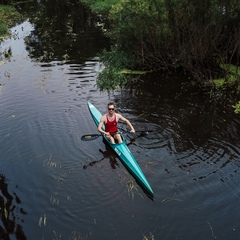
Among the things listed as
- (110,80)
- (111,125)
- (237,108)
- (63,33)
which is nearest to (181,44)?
(110,80)

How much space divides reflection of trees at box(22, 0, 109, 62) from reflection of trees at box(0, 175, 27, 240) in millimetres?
14434

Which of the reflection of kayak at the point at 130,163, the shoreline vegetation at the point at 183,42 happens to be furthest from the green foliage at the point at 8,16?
the reflection of kayak at the point at 130,163

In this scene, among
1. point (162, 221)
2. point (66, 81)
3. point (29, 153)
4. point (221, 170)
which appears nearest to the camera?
point (162, 221)

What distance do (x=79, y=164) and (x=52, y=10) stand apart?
113 feet

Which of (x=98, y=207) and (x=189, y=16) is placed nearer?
(x=98, y=207)

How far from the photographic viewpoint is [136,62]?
19.5m

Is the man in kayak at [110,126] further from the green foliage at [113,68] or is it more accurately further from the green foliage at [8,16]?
the green foliage at [8,16]

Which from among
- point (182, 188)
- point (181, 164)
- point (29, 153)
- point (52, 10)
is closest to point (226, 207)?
point (182, 188)

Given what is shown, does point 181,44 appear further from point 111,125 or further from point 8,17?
point 8,17

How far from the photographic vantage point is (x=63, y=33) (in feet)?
96.1

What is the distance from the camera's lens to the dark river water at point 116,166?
8250mm

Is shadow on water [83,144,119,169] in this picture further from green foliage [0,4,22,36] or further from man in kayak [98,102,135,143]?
green foliage [0,4,22,36]

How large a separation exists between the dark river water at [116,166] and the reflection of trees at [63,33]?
20.7 ft

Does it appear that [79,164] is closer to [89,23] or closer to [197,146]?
[197,146]
